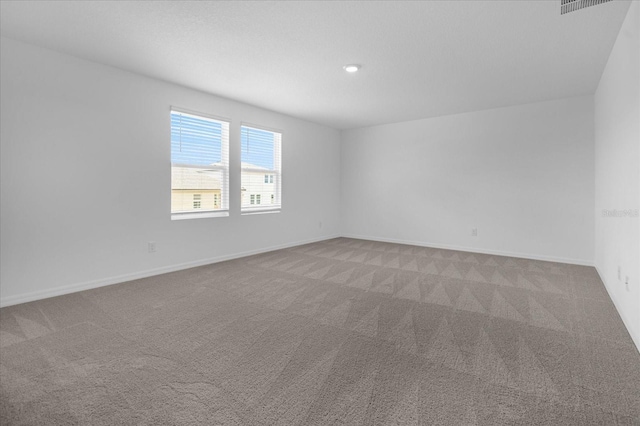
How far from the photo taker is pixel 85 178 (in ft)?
11.2

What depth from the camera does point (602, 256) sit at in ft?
12.7

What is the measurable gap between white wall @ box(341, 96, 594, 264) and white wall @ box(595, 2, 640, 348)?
2.72ft

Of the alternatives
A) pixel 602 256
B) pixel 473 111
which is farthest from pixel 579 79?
pixel 602 256

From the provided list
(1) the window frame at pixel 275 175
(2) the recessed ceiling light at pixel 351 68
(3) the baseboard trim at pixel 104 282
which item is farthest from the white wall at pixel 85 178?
(2) the recessed ceiling light at pixel 351 68

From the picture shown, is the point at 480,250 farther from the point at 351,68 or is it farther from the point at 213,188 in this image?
the point at 213,188

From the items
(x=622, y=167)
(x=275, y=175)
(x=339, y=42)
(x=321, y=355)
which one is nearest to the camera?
(x=321, y=355)

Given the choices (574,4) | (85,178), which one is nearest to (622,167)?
(574,4)

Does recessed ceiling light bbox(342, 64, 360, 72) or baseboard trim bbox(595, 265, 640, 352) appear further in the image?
recessed ceiling light bbox(342, 64, 360, 72)

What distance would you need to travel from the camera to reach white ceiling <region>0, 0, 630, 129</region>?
2463 millimetres

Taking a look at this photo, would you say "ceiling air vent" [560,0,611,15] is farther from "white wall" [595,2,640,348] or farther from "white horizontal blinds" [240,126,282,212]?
"white horizontal blinds" [240,126,282,212]

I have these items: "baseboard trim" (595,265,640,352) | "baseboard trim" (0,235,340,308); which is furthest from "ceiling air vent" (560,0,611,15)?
"baseboard trim" (0,235,340,308)

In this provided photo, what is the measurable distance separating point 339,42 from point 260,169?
2.94m

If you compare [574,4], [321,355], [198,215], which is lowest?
[321,355]

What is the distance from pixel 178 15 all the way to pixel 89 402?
2.77 m
